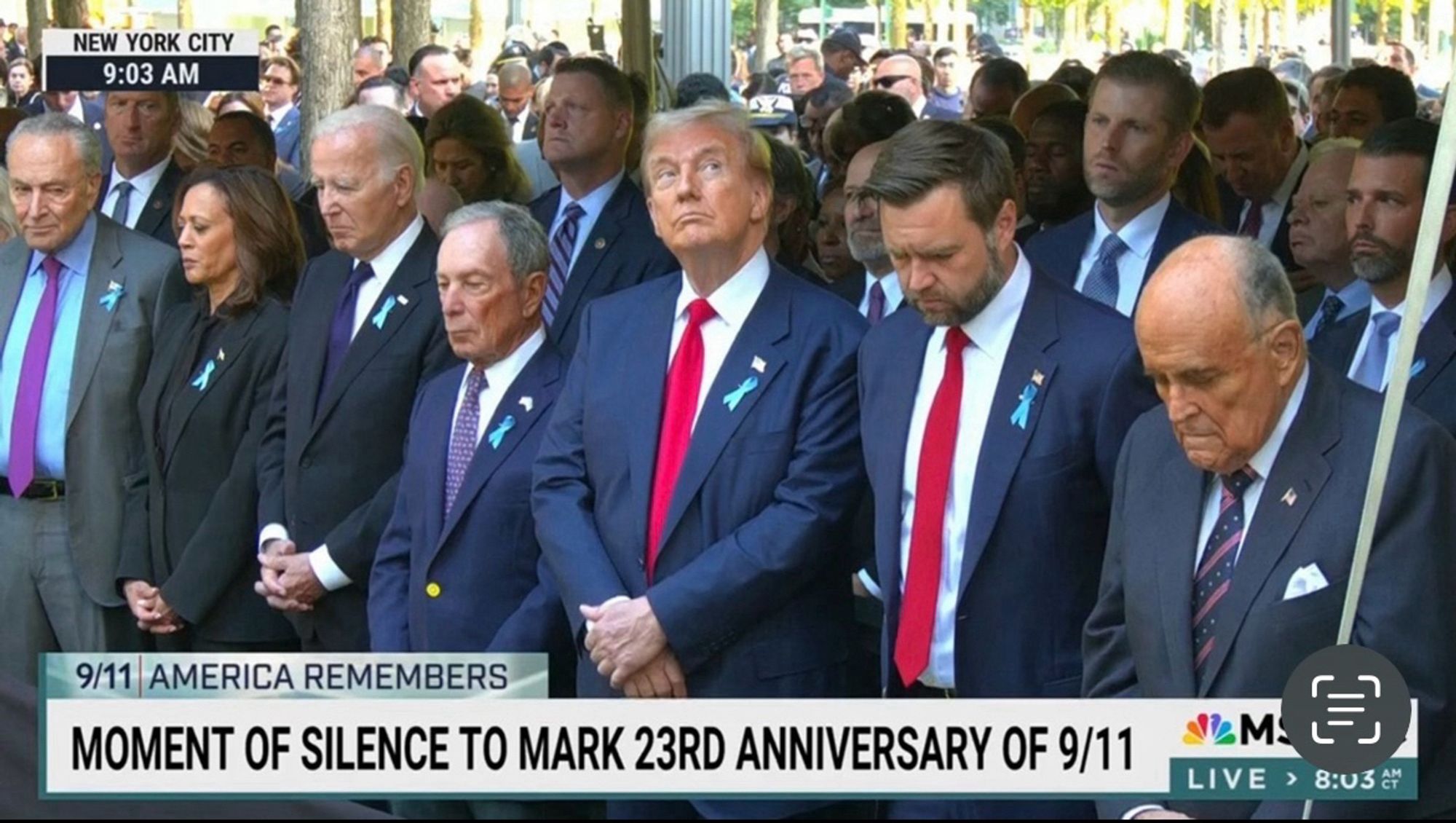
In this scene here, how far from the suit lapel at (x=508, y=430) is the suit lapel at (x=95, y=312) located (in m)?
1.56

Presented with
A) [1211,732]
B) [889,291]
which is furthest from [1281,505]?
[889,291]

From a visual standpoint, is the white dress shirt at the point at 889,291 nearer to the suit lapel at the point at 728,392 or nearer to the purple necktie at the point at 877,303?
the purple necktie at the point at 877,303

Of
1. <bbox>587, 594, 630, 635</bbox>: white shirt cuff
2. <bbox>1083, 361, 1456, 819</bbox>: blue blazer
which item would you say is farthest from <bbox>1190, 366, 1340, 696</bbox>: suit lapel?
<bbox>587, 594, 630, 635</bbox>: white shirt cuff

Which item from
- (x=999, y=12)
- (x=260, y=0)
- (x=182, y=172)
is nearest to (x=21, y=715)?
(x=182, y=172)

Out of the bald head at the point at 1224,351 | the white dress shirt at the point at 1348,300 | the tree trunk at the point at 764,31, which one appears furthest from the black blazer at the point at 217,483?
the tree trunk at the point at 764,31

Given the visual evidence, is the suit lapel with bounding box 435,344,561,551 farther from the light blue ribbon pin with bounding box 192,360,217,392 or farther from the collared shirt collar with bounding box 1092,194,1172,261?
the collared shirt collar with bounding box 1092,194,1172,261

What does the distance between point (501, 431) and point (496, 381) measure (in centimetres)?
15

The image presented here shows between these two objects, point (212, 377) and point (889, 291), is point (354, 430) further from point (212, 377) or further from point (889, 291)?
point (889, 291)

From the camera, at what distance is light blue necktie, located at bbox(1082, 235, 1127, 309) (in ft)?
18.8

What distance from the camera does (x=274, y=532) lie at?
5.73 metres

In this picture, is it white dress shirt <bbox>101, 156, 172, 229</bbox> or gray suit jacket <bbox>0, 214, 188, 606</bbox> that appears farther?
white dress shirt <bbox>101, 156, 172, 229</bbox>

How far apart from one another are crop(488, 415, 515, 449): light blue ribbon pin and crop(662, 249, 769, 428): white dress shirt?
20.9 inches

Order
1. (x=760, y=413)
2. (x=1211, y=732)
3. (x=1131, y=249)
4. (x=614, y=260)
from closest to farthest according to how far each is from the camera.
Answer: (x=1211, y=732) → (x=760, y=413) → (x=1131, y=249) → (x=614, y=260)

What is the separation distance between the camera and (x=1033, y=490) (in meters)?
4.25
